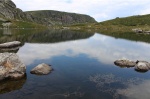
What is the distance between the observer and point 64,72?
133ft

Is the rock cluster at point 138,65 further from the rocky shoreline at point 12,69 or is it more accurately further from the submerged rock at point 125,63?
the rocky shoreline at point 12,69

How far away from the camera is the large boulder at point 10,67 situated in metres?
35.3

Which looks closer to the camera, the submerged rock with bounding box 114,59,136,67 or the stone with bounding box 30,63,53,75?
the stone with bounding box 30,63,53,75

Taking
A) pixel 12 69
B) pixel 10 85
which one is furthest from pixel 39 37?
pixel 10 85

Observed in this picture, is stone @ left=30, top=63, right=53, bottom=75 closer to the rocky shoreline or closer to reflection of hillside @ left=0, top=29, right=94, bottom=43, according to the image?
the rocky shoreline

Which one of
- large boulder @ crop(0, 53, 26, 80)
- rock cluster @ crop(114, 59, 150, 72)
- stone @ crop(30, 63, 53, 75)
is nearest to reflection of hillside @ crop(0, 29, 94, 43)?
rock cluster @ crop(114, 59, 150, 72)

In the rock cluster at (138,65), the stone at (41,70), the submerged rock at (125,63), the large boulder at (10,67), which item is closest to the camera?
the large boulder at (10,67)

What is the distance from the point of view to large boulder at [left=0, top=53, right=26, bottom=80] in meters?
35.3

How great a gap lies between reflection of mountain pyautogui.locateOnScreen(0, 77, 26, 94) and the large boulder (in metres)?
1.28

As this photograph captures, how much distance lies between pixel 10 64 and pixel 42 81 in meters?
6.80

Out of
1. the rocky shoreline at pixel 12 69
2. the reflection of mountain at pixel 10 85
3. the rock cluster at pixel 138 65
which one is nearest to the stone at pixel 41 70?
the rocky shoreline at pixel 12 69

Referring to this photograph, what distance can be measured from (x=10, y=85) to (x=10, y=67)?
4.64 metres

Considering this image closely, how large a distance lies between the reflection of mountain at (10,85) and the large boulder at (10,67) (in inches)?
50.4

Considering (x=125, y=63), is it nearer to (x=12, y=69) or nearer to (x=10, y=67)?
(x=12, y=69)
